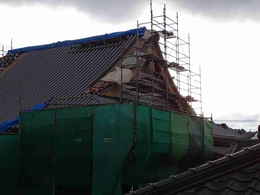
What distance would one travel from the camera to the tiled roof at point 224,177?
3.34 metres

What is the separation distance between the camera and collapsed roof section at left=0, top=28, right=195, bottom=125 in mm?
17516

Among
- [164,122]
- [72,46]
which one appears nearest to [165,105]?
[164,122]

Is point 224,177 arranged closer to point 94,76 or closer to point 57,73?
point 94,76

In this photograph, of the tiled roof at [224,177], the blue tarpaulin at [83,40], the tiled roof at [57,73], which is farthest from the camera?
the blue tarpaulin at [83,40]

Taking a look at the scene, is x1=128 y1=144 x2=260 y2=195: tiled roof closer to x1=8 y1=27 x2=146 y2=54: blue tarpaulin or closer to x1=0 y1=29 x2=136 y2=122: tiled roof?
x1=0 y1=29 x2=136 y2=122: tiled roof

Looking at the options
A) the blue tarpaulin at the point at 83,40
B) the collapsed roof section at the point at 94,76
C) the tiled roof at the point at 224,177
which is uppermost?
the blue tarpaulin at the point at 83,40

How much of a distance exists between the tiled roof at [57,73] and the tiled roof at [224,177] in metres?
15.1

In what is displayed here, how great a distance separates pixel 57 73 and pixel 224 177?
1831 centimetres

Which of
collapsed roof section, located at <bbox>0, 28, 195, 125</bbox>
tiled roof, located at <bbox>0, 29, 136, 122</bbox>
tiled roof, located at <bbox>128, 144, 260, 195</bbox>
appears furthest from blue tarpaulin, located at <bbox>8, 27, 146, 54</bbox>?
tiled roof, located at <bbox>128, 144, 260, 195</bbox>

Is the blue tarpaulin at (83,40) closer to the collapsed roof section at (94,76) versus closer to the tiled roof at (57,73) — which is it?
the collapsed roof section at (94,76)

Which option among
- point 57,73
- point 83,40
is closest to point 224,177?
point 57,73

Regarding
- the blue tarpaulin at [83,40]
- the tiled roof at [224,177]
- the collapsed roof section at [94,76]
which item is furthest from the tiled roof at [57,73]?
the tiled roof at [224,177]

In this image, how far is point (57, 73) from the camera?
21.1m

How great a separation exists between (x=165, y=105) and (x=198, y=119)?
1.63 metres
